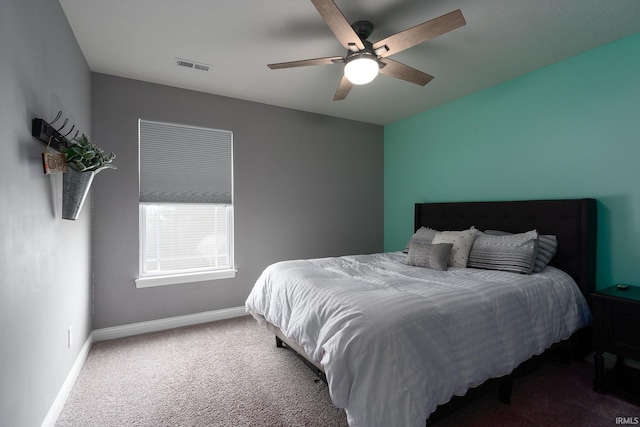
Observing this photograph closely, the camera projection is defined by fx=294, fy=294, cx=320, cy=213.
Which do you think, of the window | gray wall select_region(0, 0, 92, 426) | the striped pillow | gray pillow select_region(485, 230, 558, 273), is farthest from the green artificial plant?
gray pillow select_region(485, 230, 558, 273)

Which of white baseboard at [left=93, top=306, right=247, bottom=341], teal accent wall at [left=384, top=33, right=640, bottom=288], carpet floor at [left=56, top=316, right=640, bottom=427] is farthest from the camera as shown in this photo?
white baseboard at [left=93, top=306, right=247, bottom=341]

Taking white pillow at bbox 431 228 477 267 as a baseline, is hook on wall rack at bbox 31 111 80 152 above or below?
above

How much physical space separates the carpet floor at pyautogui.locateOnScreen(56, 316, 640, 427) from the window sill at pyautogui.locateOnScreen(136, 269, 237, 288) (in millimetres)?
625

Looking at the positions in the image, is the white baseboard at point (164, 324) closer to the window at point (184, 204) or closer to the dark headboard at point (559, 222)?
the window at point (184, 204)

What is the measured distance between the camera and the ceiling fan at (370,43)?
163 centimetres

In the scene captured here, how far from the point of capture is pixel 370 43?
199 centimetres

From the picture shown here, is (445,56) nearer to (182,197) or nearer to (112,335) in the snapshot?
(182,197)

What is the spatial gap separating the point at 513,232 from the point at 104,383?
377 cm

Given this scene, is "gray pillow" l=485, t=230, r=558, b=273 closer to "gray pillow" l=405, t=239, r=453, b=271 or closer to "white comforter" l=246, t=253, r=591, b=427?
"white comforter" l=246, t=253, r=591, b=427

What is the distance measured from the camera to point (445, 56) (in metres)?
2.60

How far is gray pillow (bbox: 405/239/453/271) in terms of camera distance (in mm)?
2611

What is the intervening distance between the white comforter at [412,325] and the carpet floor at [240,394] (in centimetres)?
35

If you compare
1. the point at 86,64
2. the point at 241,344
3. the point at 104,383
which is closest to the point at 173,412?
the point at 104,383

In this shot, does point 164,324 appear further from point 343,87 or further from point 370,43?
point 370,43
